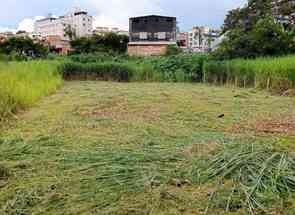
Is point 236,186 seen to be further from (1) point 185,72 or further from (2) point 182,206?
(1) point 185,72

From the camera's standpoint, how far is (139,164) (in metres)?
2.83

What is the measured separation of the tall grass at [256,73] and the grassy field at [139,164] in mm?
4210

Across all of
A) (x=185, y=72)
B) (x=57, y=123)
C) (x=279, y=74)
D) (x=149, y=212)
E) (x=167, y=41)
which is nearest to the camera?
(x=149, y=212)

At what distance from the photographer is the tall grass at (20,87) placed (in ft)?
17.9

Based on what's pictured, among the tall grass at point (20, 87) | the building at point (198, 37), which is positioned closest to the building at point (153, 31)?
the building at point (198, 37)

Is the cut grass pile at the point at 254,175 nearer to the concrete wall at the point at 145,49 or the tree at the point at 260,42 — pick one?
the tree at the point at 260,42

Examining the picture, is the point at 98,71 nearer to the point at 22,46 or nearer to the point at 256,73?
Result: the point at 256,73

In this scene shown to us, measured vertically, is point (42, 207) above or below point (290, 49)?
below

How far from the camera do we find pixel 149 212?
2.09 metres

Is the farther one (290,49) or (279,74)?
(290,49)

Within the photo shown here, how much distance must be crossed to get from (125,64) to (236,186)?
12.5m

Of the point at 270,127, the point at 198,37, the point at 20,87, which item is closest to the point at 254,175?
Result: the point at 270,127

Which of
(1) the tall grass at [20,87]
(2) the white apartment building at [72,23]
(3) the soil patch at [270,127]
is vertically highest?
(2) the white apartment building at [72,23]

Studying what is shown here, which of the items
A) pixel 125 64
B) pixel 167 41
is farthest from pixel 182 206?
pixel 167 41
